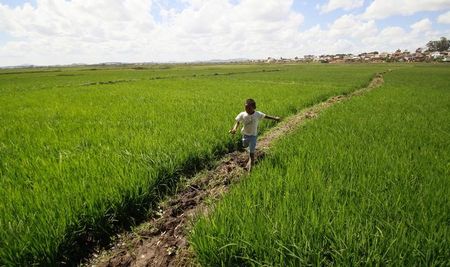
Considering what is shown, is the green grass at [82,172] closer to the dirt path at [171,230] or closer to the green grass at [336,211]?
the dirt path at [171,230]

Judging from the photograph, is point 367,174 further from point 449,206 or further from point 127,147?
point 127,147

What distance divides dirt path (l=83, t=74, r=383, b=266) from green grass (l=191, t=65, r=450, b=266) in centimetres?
48

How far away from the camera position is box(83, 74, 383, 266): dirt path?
2836 mm

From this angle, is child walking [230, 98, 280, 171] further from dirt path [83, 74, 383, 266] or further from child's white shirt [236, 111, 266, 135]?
dirt path [83, 74, 383, 266]

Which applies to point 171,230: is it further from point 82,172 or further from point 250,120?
point 250,120

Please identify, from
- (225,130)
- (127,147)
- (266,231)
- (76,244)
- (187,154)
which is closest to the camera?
(266,231)

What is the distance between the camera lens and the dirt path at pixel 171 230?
284 cm

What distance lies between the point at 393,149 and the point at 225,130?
349 centimetres

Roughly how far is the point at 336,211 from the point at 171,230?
1847 mm

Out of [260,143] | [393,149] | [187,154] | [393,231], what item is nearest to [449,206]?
[393,231]

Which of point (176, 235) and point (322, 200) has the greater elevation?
point (322, 200)

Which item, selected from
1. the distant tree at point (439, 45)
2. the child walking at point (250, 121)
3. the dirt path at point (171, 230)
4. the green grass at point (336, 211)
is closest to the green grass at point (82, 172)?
the dirt path at point (171, 230)

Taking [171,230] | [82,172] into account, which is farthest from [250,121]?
[82,172]

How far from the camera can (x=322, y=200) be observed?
304 cm
